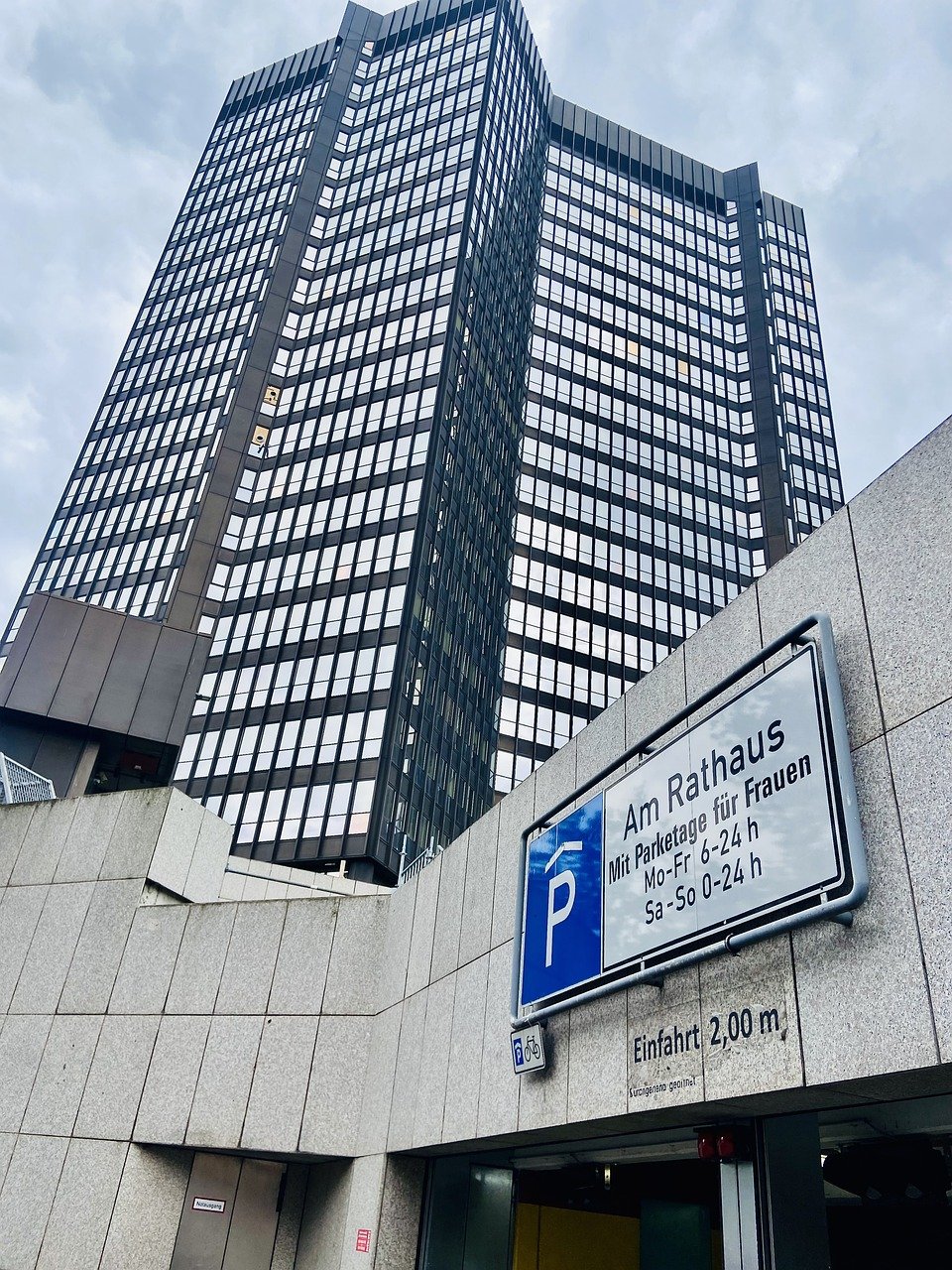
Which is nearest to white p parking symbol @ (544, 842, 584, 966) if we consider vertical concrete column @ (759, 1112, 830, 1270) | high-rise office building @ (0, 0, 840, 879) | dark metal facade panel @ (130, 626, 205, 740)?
vertical concrete column @ (759, 1112, 830, 1270)

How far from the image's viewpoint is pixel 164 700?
944 inches

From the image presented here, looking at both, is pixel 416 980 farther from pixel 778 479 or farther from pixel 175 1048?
pixel 778 479

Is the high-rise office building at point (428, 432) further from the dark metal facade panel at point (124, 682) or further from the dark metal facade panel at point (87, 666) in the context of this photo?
the dark metal facade panel at point (124, 682)

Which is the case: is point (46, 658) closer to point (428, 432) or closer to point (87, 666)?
point (87, 666)

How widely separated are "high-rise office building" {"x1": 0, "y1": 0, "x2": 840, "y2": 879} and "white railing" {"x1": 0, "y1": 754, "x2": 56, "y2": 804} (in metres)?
A: 32.1

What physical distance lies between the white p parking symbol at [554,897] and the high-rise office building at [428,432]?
146 ft

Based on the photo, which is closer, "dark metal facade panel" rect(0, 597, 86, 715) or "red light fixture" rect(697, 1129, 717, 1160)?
"red light fixture" rect(697, 1129, 717, 1160)

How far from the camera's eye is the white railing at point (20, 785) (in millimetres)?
19641

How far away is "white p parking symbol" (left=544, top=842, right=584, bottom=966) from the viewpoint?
9.77m

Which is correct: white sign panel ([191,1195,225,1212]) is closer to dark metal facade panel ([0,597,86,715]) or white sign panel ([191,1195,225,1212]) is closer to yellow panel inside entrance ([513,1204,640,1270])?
yellow panel inside entrance ([513,1204,640,1270])

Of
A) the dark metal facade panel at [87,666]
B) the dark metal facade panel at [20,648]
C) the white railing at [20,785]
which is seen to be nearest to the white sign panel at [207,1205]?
the white railing at [20,785]

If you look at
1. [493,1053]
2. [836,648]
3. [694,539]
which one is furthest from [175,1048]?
[694,539]

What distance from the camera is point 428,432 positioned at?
70.2m

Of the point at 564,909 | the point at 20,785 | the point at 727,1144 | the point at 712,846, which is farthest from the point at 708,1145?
the point at 20,785
